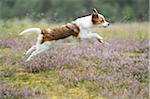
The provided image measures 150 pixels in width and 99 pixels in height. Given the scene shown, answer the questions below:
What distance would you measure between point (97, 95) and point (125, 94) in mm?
516

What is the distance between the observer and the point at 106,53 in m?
10.2

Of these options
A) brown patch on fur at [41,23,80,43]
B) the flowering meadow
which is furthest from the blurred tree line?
brown patch on fur at [41,23,80,43]

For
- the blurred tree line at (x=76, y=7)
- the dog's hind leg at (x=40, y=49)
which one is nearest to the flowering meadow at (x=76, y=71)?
the dog's hind leg at (x=40, y=49)

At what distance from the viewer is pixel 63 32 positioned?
9.80m

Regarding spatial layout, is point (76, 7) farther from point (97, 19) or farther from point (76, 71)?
point (76, 71)

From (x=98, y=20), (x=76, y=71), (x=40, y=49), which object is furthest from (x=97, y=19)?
(x=76, y=71)

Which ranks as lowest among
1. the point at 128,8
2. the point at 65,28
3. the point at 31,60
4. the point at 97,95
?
the point at 97,95

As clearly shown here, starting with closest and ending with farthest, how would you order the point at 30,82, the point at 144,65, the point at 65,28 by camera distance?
1. the point at 30,82
2. the point at 144,65
3. the point at 65,28

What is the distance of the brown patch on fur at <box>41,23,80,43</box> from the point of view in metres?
9.57

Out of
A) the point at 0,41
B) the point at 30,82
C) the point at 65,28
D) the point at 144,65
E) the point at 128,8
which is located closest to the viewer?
the point at 30,82

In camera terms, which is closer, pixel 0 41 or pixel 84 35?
pixel 84 35

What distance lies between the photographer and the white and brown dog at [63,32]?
959 cm

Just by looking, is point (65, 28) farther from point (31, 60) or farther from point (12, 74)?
point (12, 74)

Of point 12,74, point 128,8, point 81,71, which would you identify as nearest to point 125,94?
point 81,71
